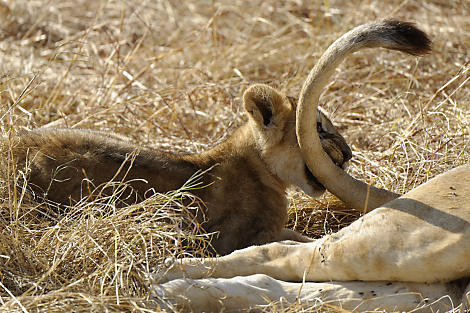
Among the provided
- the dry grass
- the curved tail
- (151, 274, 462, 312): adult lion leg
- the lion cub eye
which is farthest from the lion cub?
(151, 274, 462, 312): adult lion leg

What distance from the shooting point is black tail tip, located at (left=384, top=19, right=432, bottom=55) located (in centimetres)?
319

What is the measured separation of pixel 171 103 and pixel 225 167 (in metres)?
1.69

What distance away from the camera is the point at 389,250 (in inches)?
109

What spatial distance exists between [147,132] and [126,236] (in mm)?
2135

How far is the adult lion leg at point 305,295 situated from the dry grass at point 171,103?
0.15 m

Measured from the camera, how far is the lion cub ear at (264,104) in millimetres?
3799

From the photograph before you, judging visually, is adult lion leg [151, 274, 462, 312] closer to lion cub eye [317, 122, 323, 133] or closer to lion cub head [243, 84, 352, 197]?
lion cub head [243, 84, 352, 197]

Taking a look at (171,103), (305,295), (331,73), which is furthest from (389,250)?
(171,103)

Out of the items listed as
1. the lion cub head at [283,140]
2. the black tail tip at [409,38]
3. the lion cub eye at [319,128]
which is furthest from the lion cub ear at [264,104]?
the black tail tip at [409,38]

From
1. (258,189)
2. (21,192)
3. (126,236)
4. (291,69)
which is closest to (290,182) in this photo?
(258,189)

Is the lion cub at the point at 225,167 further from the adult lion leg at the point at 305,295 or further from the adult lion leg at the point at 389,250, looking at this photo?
the adult lion leg at the point at 305,295

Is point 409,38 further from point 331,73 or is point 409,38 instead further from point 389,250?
point 389,250

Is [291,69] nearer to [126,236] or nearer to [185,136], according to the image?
[185,136]

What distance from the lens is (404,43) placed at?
3.18 metres
